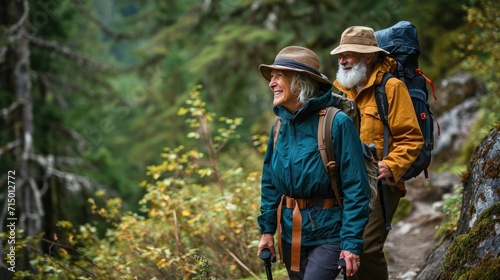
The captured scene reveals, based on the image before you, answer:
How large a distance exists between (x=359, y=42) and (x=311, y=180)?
55.8 inches

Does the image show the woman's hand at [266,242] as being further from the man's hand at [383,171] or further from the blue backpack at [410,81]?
the blue backpack at [410,81]

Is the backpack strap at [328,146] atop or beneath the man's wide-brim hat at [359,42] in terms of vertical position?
beneath

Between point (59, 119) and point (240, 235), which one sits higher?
point (59, 119)

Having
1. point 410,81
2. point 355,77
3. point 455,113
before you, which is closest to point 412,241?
point 410,81

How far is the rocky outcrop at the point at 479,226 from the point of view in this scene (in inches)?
134

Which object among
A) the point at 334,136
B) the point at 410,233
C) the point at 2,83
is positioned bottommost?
the point at 410,233

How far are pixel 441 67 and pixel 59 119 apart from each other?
31.8 feet

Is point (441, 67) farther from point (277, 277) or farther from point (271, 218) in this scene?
point (271, 218)

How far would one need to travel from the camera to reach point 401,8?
43.6 ft

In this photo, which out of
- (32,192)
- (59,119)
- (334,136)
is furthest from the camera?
(59,119)

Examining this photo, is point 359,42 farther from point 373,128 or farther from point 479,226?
point 479,226

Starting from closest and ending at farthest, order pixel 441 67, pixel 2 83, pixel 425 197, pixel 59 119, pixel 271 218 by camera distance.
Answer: pixel 271 218
pixel 425 197
pixel 2 83
pixel 441 67
pixel 59 119

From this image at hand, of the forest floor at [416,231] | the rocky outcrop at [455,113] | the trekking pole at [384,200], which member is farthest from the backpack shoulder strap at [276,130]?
the rocky outcrop at [455,113]

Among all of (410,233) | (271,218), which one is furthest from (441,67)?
(271,218)
